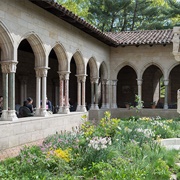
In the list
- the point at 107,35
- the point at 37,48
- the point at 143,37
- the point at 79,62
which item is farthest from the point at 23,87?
the point at 143,37

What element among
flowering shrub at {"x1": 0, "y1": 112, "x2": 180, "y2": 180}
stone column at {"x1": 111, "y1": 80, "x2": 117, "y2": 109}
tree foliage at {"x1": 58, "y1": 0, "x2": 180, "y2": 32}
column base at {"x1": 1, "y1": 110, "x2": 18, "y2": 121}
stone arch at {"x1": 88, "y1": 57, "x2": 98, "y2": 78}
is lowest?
flowering shrub at {"x1": 0, "y1": 112, "x2": 180, "y2": 180}

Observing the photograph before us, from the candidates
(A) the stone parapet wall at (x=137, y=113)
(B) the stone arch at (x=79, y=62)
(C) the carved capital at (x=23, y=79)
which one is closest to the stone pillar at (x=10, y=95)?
(B) the stone arch at (x=79, y=62)

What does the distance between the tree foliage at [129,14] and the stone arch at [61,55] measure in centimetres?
1650

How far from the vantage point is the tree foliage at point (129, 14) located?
90.4 feet

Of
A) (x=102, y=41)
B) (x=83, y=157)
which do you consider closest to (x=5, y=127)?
(x=83, y=157)

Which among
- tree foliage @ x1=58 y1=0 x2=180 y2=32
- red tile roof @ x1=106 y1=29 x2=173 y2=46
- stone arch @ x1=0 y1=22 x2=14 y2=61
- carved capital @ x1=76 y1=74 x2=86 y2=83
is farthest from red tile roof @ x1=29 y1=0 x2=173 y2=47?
tree foliage @ x1=58 y1=0 x2=180 y2=32

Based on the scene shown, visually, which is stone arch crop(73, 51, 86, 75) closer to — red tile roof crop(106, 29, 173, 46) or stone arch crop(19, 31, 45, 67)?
stone arch crop(19, 31, 45, 67)

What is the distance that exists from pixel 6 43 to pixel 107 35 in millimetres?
8443

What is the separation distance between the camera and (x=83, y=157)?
5.23 m

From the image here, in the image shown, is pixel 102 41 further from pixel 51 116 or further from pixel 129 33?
pixel 51 116

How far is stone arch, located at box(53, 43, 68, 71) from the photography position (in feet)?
39.0

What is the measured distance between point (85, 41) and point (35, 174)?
10.0 m

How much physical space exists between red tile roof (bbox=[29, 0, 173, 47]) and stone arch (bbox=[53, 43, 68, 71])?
1003 millimetres

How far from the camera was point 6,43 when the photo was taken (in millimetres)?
8625
